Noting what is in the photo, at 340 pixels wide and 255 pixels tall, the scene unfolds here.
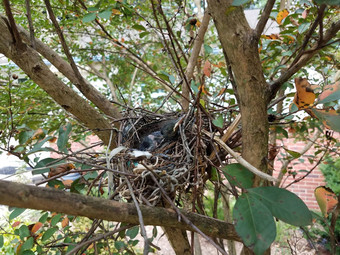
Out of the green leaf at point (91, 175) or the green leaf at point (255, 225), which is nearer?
the green leaf at point (255, 225)

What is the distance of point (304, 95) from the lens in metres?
0.62

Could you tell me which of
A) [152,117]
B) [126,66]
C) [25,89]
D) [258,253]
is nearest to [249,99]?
[258,253]

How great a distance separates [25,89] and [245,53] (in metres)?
1.25

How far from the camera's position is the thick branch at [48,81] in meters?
0.76

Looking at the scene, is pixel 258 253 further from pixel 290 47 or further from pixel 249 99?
pixel 290 47

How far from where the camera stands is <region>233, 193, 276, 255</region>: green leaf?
42cm

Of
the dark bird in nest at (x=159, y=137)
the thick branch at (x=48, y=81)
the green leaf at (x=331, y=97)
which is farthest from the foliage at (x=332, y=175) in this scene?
the thick branch at (x=48, y=81)

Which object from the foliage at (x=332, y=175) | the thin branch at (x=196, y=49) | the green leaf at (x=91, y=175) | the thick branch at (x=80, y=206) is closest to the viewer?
the thick branch at (x=80, y=206)

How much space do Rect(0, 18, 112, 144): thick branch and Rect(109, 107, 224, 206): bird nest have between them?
3.6 inches

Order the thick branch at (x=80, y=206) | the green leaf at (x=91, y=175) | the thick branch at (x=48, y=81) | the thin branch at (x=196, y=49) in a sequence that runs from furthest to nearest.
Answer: the thin branch at (x=196, y=49) → the green leaf at (x=91, y=175) → the thick branch at (x=48, y=81) → the thick branch at (x=80, y=206)

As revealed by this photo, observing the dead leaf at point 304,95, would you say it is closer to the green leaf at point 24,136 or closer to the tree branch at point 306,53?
the tree branch at point 306,53

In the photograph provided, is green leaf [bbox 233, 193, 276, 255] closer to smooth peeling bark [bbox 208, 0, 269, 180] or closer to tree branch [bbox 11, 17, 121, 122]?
smooth peeling bark [bbox 208, 0, 269, 180]

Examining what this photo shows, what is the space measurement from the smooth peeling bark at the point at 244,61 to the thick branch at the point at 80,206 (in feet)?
0.79

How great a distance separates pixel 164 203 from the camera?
73 cm
